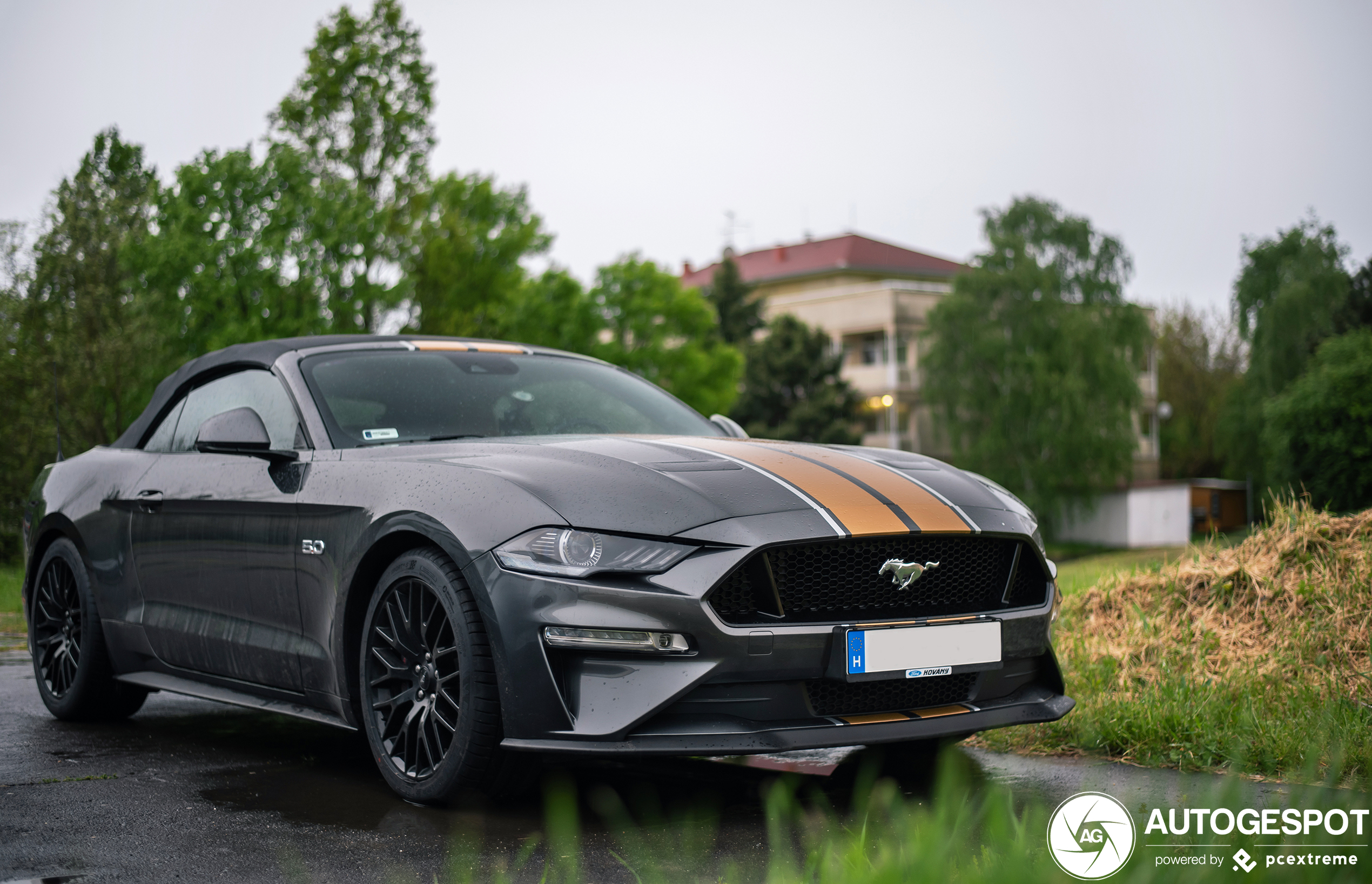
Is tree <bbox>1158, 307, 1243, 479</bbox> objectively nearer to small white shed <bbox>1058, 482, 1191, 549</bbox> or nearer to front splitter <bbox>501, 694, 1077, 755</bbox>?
small white shed <bbox>1058, 482, 1191, 549</bbox>

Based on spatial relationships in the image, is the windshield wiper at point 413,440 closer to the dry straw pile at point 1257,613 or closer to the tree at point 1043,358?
the dry straw pile at point 1257,613

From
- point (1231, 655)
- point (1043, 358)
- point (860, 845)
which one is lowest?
point (1231, 655)

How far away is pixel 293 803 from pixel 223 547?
3.75 ft

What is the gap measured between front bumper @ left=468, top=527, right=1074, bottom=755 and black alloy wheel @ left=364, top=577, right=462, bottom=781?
0.86ft

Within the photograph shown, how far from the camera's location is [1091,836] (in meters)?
2.52

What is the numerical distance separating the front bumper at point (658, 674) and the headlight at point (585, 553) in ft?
0.09

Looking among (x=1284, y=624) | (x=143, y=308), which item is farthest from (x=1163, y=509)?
(x=1284, y=624)

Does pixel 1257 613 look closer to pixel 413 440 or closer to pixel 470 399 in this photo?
pixel 470 399

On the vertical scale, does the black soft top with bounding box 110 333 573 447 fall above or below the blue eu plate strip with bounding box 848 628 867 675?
above

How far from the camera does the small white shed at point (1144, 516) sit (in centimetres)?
5856

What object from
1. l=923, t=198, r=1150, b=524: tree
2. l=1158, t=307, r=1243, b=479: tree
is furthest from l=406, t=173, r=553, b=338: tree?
l=1158, t=307, r=1243, b=479: tree

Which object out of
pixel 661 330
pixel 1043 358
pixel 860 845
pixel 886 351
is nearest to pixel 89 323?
pixel 860 845

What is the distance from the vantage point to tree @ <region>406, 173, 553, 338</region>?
34.8 metres

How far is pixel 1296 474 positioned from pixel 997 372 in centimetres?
1245
